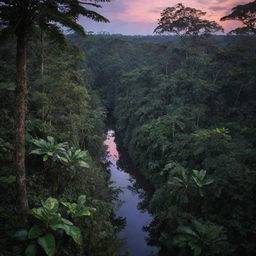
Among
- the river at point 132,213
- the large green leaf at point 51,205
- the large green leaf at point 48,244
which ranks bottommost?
the river at point 132,213

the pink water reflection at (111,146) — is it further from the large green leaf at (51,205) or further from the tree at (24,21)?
the tree at (24,21)

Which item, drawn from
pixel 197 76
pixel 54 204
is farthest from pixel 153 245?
pixel 197 76

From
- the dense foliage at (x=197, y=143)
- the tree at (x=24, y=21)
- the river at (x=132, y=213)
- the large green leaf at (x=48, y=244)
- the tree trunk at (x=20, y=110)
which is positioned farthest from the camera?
the river at (x=132, y=213)

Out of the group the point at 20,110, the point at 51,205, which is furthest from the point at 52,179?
the point at 20,110

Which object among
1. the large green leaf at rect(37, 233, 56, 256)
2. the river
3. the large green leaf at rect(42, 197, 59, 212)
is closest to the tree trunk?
the large green leaf at rect(42, 197, 59, 212)

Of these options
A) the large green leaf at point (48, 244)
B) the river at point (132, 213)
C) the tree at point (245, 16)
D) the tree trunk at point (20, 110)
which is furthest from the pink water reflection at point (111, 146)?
the large green leaf at point (48, 244)

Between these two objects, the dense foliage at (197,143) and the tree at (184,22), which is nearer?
the dense foliage at (197,143)

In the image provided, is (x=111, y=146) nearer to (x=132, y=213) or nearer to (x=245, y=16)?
(x=132, y=213)

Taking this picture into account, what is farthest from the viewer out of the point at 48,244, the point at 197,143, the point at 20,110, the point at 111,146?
the point at 111,146
